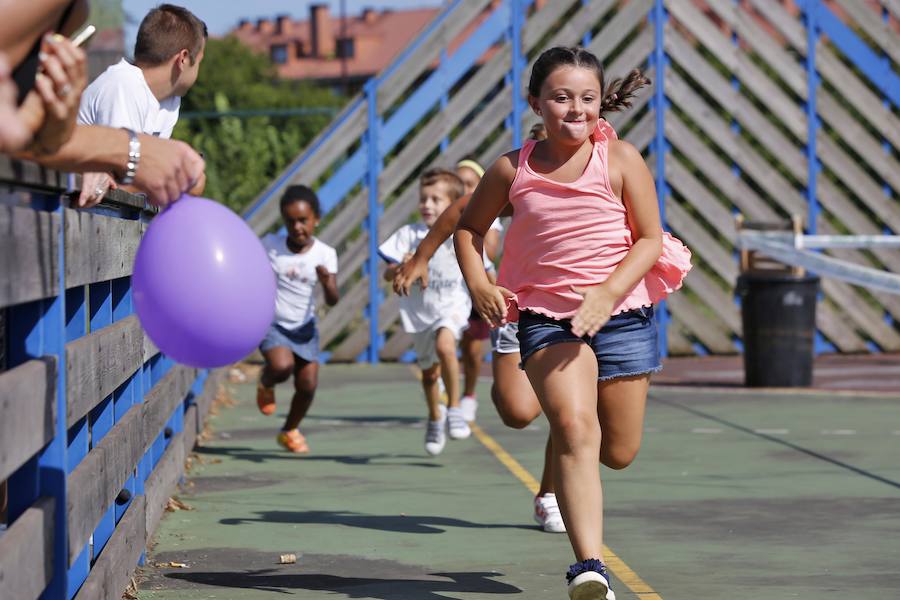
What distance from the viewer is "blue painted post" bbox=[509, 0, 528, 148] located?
19766mm

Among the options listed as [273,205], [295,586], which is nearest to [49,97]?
[295,586]

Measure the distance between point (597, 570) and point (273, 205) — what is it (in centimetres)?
1427

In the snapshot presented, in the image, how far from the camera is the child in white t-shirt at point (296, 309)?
35.4 ft

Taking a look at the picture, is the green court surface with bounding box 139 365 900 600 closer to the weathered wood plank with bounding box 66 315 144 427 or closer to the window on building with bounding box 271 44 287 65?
the weathered wood plank with bounding box 66 315 144 427

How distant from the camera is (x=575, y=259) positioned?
5848 millimetres

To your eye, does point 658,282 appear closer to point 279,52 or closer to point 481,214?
point 481,214

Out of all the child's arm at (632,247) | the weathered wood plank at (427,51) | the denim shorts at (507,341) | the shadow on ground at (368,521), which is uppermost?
the weathered wood plank at (427,51)

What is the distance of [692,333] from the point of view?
1988 centimetres

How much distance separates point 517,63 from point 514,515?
12.6 meters

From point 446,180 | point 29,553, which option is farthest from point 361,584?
point 446,180

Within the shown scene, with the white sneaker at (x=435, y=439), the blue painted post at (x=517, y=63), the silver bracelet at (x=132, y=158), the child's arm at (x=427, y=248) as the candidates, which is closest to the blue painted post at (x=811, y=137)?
the blue painted post at (x=517, y=63)

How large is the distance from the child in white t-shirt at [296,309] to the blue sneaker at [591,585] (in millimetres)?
5618

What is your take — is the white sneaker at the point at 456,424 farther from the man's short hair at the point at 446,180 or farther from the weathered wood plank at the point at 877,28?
the weathered wood plank at the point at 877,28

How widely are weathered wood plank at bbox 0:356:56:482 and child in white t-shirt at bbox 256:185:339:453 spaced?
263 inches
